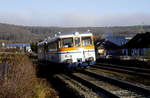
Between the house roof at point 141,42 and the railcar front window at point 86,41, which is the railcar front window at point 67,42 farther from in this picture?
the house roof at point 141,42

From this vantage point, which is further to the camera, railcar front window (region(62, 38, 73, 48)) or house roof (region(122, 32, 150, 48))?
house roof (region(122, 32, 150, 48))

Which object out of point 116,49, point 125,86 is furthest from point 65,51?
point 116,49

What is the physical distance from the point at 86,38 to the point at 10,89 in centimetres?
1342

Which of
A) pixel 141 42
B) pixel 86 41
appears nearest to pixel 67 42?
pixel 86 41

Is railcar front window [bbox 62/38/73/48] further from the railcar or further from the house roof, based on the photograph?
the house roof

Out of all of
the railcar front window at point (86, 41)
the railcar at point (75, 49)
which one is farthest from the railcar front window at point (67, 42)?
the railcar front window at point (86, 41)

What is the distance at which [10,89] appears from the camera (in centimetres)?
830

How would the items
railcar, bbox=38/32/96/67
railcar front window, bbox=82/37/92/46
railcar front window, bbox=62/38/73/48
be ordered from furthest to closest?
railcar front window, bbox=82/37/92/46 → railcar front window, bbox=62/38/73/48 → railcar, bbox=38/32/96/67

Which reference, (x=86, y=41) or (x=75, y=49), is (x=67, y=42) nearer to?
(x=75, y=49)

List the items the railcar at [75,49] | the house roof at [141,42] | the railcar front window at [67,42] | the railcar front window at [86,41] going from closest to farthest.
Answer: the railcar at [75,49] < the railcar front window at [67,42] < the railcar front window at [86,41] < the house roof at [141,42]

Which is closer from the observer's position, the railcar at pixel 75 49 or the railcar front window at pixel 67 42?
the railcar at pixel 75 49

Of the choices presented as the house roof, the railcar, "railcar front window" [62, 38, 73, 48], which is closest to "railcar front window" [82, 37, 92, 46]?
the railcar

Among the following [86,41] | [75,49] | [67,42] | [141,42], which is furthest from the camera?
[141,42]

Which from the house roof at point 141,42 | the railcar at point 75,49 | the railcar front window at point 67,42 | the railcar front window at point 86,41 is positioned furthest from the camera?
the house roof at point 141,42
